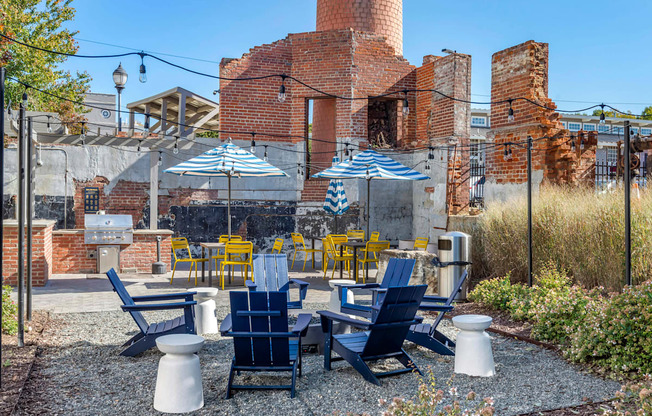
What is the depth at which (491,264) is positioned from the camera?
9.00 meters

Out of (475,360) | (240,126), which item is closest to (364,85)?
(240,126)

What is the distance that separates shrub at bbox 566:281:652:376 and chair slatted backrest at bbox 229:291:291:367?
2618 mm

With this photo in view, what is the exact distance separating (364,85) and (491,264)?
7589 millimetres

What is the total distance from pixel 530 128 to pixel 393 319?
782cm

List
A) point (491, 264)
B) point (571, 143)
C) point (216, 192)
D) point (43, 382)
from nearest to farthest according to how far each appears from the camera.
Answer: point (43, 382), point (491, 264), point (571, 143), point (216, 192)

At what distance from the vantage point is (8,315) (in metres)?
6.12

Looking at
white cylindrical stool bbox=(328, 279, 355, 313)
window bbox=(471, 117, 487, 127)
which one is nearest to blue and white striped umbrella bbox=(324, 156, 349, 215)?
white cylindrical stool bbox=(328, 279, 355, 313)

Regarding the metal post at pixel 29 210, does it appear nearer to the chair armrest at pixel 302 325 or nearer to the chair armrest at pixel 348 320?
the chair armrest at pixel 302 325

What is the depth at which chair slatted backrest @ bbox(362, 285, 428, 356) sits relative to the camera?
4.51 m

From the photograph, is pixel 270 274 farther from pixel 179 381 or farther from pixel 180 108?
pixel 180 108

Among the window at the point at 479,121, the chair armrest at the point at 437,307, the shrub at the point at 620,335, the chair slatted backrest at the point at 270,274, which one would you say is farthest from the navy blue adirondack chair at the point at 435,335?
the window at the point at 479,121

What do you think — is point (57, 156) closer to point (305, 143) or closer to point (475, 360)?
point (305, 143)

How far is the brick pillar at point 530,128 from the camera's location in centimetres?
Answer: 1098

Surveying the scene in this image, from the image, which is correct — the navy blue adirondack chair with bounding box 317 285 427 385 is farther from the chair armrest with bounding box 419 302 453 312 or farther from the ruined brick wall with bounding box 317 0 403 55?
the ruined brick wall with bounding box 317 0 403 55
